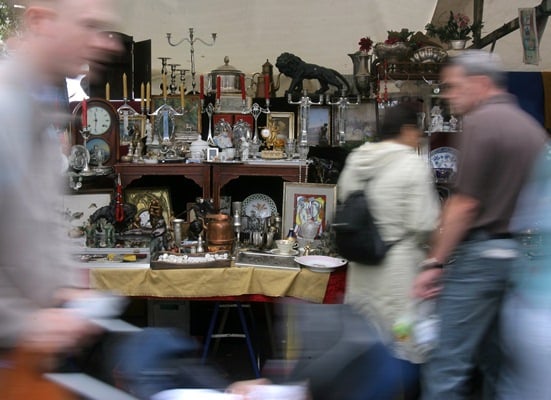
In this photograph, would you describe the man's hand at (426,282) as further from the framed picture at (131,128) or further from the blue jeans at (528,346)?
the framed picture at (131,128)

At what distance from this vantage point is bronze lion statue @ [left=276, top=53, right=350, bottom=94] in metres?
4.09

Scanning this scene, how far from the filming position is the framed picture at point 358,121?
4.02 meters

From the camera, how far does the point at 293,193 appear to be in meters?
3.62

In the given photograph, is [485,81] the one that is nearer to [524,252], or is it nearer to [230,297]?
[524,252]

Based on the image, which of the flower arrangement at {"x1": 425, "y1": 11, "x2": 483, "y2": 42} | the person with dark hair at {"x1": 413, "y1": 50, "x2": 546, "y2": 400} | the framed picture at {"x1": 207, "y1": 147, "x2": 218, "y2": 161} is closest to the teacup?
the framed picture at {"x1": 207, "y1": 147, "x2": 218, "y2": 161}

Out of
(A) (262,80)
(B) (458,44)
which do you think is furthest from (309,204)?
(B) (458,44)

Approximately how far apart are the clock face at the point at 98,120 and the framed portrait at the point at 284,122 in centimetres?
106

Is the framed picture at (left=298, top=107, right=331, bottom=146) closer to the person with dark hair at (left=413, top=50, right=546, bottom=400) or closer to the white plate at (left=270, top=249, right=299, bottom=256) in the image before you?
the white plate at (left=270, top=249, right=299, bottom=256)

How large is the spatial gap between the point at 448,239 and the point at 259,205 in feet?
6.13

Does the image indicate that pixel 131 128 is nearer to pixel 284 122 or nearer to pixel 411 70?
pixel 284 122

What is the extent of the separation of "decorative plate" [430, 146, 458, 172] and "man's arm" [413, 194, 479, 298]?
66.6 inches

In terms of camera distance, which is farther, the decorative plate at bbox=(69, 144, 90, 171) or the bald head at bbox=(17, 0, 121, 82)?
the decorative plate at bbox=(69, 144, 90, 171)

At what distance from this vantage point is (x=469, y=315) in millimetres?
2176

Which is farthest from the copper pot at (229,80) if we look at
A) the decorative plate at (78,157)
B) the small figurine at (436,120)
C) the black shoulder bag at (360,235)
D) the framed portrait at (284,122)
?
the black shoulder bag at (360,235)
